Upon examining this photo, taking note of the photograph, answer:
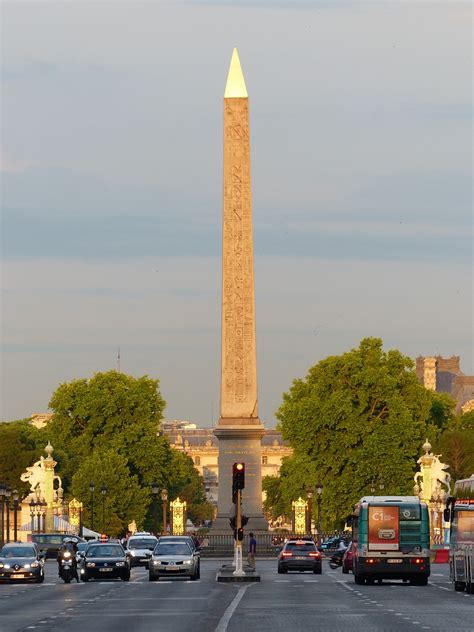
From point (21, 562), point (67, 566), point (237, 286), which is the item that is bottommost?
point (67, 566)

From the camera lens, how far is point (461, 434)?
10894cm

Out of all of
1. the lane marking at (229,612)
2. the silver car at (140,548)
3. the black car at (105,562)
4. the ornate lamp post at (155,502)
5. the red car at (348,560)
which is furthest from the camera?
the ornate lamp post at (155,502)

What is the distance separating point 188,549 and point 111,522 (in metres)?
52.9

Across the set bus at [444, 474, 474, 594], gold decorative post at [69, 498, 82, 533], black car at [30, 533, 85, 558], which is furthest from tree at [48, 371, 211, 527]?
bus at [444, 474, 474, 594]

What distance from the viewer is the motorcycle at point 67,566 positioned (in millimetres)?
52341

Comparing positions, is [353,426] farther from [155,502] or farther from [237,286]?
[237,286]

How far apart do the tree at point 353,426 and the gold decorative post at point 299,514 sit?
1125 mm

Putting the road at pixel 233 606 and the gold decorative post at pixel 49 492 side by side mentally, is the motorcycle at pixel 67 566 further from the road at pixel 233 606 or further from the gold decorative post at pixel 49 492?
the gold decorative post at pixel 49 492

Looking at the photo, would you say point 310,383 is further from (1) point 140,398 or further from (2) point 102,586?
(2) point 102,586

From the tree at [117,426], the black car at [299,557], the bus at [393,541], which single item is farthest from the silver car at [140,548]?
the tree at [117,426]

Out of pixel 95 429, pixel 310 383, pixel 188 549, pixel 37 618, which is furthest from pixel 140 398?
pixel 37 618

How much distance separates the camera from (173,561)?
53094mm

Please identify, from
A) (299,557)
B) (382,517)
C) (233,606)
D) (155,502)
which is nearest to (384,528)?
(382,517)

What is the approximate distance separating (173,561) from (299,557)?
8234 mm
